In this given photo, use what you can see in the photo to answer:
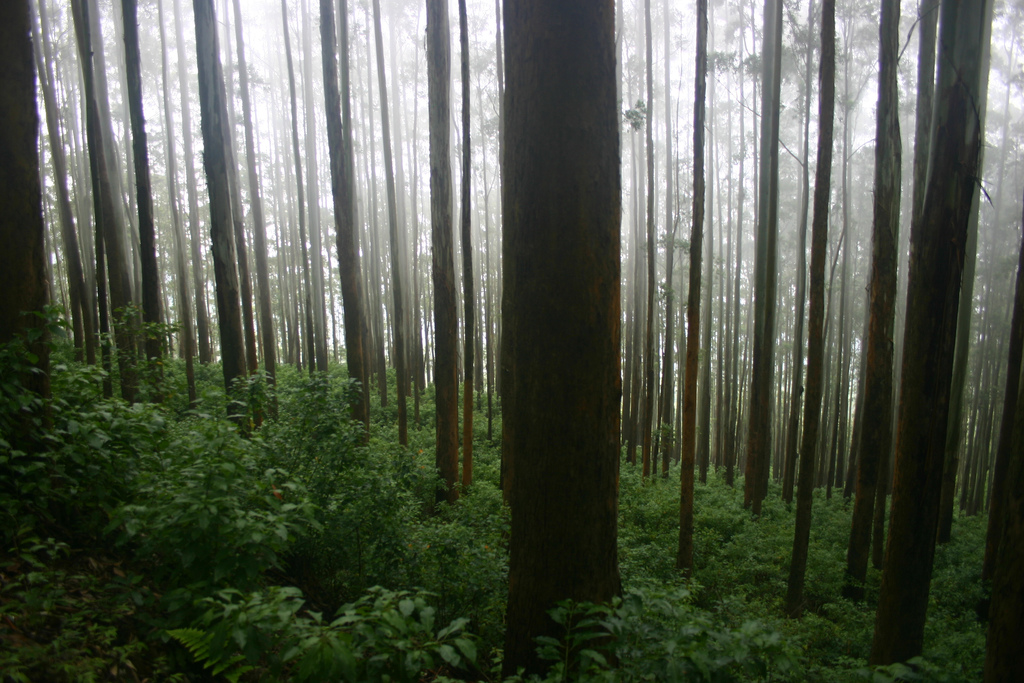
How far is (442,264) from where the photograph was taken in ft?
27.0

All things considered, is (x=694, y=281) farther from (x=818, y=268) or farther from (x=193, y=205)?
(x=193, y=205)

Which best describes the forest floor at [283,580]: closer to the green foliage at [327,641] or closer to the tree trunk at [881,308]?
the green foliage at [327,641]

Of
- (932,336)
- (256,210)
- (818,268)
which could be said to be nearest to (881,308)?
(818,268)

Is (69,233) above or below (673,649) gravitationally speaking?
above

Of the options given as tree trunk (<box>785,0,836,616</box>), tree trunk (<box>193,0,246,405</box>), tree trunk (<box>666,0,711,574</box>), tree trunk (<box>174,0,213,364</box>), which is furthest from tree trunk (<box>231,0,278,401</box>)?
tree trunk (<box>785,0,836,616</box>)

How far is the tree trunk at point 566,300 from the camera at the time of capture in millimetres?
2523

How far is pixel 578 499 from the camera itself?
254 cm

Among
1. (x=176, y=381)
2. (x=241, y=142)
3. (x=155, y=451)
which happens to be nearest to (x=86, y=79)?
(x=176, y=381)

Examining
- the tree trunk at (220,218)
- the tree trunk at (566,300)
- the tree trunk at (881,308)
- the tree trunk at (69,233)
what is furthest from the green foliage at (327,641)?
the tree trunk at (69,233)

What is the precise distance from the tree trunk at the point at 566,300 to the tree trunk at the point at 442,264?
5.42m

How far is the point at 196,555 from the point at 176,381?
327cm

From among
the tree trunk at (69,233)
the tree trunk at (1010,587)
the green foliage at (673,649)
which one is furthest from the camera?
the tree trunk at (69,233)

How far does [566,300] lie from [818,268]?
4705mm

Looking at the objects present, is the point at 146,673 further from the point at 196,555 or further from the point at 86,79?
the point at 86,79
